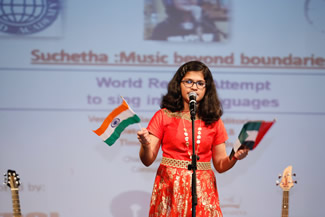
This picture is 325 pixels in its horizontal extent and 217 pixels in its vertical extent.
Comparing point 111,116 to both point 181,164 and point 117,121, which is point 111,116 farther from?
point 181,164

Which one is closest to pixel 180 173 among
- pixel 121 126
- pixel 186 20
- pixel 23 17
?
pixel 121 126

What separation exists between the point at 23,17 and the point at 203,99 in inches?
76.4

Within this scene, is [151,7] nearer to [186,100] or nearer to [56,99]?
[56,99]

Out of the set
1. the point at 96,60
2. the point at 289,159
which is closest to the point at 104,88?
the point at 96,60

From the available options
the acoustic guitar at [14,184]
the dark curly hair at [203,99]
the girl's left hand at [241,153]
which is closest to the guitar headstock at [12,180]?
the acoustic guitar at [14,184]

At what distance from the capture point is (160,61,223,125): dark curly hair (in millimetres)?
2809

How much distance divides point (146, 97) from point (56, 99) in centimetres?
75

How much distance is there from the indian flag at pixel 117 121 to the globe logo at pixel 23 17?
1.70m

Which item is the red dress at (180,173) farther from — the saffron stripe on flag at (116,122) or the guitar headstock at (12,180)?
the guitar headstock at (12,180)

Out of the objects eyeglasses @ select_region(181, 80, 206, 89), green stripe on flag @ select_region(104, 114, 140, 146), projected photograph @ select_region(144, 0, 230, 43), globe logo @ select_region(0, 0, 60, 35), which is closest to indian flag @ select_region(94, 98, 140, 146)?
green stripe on flag @ select_region(104, 114, 140, 146)

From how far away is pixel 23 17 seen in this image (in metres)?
4.00

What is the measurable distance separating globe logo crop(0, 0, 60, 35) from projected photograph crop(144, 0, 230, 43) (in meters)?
0.85

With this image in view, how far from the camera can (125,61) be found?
4008 mm

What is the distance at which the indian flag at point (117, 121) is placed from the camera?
251 centimetres
